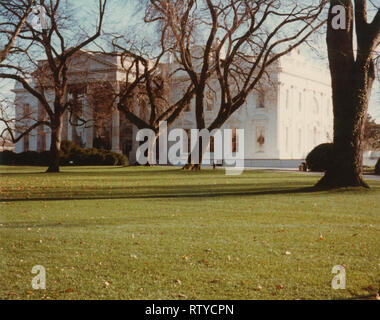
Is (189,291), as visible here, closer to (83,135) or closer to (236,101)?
(236,101)

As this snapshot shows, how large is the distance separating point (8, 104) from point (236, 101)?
13188 mm

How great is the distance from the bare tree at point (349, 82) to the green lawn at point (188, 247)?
364cm

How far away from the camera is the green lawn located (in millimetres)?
5977

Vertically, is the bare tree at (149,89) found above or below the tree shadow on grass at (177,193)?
above

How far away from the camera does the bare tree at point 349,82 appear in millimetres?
18469

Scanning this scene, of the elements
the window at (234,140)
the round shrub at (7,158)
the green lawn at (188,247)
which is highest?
the window at (234,140)

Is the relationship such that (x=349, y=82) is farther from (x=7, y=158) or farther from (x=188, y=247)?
(x=7, y=158)

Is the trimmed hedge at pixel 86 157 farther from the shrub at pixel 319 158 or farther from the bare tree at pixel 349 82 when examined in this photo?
the bare tree at pixel 349 82

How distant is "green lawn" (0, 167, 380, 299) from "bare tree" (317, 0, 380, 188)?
3635 mm

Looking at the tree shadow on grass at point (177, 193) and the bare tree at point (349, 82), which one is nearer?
the tree shadow on grass at point (177, 193)

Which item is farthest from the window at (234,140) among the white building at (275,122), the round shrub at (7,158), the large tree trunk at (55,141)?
the large tree trunk at (55,141)

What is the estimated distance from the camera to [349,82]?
18.5 metres
